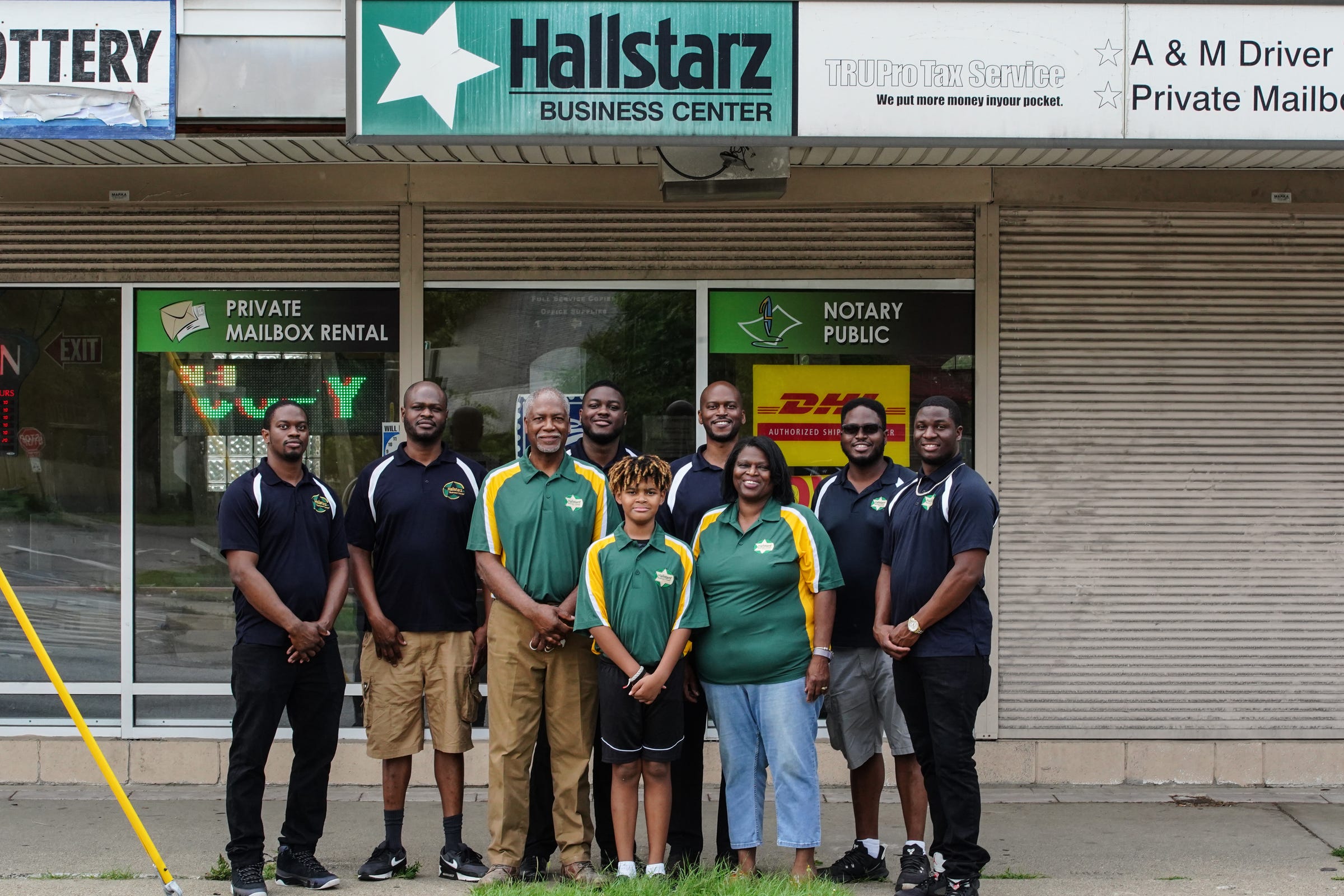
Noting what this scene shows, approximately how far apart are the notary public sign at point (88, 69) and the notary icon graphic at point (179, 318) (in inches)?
66.7

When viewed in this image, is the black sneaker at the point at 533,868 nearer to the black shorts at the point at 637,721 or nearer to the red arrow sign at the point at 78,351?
the black shorts at the point at 637,721

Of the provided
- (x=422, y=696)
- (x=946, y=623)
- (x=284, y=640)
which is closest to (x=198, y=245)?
(x=284, y=640)

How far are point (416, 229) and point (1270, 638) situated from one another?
5370mm

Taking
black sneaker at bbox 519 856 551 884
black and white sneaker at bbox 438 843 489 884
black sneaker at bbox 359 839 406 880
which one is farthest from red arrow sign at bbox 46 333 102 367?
black sneaker at bbox 519 856 551 884

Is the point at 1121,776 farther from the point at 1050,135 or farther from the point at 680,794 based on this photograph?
the point at 1050,135

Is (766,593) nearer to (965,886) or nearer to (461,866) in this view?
(965,886)

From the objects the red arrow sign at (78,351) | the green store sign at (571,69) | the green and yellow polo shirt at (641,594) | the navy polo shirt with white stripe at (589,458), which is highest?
the green store sign at (571,69)

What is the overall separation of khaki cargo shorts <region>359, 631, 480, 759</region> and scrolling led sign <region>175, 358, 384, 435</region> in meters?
2.01

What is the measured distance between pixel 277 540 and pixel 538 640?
3.82 ft

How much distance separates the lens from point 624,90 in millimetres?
5531

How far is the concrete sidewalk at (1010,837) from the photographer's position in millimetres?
5484

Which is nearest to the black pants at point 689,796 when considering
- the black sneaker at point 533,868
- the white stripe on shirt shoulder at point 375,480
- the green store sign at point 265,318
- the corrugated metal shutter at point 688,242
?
the black sneaker at point 533,868

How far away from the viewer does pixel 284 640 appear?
5254 mm

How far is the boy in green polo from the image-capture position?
507 cm
